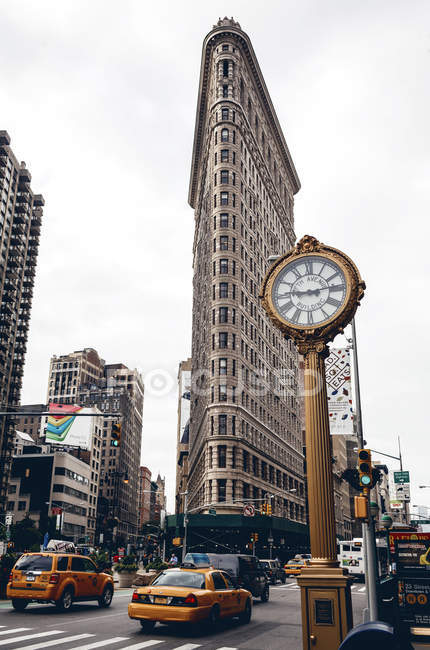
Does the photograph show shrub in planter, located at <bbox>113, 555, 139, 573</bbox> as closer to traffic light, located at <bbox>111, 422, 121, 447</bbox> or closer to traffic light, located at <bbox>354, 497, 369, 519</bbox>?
traffic light, located at <bbox>111, 422, 121, 447</bbox>

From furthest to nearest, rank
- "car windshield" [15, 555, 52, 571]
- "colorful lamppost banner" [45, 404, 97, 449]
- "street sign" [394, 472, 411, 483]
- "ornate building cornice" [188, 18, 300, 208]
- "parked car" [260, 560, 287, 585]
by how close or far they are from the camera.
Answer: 1. "ornate building cornice" [188, 18, 300, 208]
2. "colorful lamppost banner" [45, 404, 97, 449]
3. "street sign" [394, 472, 411, 483]
4. "parked car" [260, 560, 287, 585]
5. "car windshield" [15, 555, 52, 571]

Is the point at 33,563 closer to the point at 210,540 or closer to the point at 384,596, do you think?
the point at 384,596

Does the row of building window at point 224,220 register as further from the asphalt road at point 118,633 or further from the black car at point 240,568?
the asphalt road at point 118,633

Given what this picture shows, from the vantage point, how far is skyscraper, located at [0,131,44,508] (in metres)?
100

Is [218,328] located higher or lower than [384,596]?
higher

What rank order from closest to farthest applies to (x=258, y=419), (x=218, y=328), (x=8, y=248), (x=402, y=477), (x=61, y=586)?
(x=61, y=586), (x=402, y=477), (x=218, y=328), (x=258, y=419), (x=8, y=248)

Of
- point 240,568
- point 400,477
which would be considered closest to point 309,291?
point 240,568

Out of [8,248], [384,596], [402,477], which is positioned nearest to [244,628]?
[384,596]

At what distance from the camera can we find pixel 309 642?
10.2 metres

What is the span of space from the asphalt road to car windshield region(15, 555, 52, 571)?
1305mm

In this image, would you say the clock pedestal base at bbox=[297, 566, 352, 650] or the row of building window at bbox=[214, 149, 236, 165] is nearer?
the clock pedestal base at bbox=[297, 566, 352, 650]

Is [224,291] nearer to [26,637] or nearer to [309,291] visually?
[309,291]

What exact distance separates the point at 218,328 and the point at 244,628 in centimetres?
5473

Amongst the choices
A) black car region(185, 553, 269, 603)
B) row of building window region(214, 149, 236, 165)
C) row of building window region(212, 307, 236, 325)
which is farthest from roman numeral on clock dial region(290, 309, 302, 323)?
row of building window region(214, 149, 236, 165)
